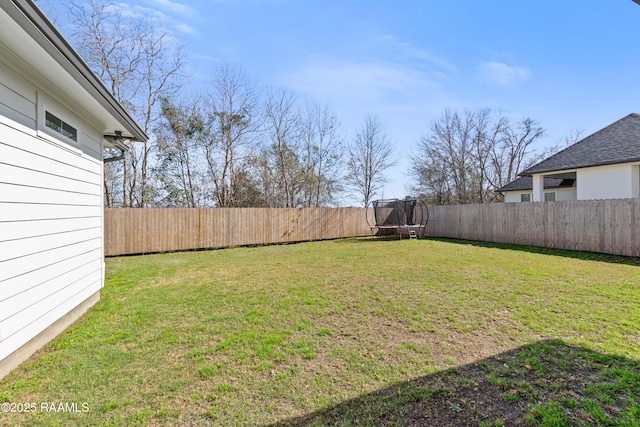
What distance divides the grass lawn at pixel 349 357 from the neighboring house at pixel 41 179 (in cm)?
34

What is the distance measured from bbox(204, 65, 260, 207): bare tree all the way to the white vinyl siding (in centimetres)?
907

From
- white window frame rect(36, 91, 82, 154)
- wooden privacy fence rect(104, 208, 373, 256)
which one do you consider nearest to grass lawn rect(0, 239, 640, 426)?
white window frame rect(36, 91, 82, 154)

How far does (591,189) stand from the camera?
9.70 meters

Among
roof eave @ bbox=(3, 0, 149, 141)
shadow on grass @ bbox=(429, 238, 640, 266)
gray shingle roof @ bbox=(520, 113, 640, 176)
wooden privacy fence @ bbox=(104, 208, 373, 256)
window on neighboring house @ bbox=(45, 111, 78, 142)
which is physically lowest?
shadow on grass @ bbox=(429, 238, 640, 266)

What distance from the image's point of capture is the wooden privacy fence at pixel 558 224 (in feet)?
22.4

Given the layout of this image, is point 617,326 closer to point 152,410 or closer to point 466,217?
point 152,410

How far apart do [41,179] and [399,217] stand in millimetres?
11919

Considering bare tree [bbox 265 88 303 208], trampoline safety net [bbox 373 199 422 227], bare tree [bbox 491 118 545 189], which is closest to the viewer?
trampoline safety net [bbox 373 199 422 227]

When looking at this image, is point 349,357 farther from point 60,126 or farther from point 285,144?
point 285,144

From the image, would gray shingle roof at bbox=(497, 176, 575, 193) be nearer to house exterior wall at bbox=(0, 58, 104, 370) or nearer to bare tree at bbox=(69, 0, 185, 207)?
bare tree at bbox=(69, 0, 185, 207)

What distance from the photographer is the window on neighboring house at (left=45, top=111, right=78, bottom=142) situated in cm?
271

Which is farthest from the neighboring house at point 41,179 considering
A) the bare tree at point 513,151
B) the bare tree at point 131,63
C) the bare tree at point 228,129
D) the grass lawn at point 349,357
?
the bare tree at point 513,151

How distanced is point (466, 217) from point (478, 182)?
959 cm

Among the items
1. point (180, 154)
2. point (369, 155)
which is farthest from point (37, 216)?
point (369, 155)
